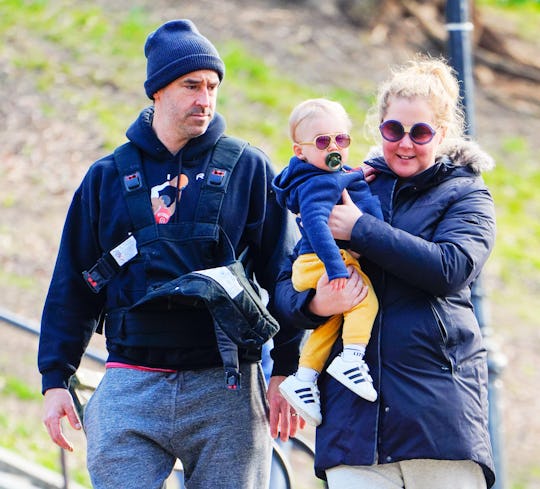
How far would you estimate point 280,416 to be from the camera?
3893mm

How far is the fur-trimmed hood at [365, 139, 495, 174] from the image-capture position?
3.56 metres

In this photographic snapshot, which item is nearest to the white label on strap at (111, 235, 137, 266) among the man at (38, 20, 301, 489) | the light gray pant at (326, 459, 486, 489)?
the man at (38, 20, 301, 489)

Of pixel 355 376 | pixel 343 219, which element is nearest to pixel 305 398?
pixel 355 376

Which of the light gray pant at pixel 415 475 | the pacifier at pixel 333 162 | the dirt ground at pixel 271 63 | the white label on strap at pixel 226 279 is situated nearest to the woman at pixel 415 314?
the light gray pant at pixel 415 475

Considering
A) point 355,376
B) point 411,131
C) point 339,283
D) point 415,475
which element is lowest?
point 415,475

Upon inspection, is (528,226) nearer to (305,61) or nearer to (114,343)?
(305,61)

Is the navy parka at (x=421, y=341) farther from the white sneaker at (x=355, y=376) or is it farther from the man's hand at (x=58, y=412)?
the man's hand at (x=58, y=412)

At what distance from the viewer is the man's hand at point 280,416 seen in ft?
12.8

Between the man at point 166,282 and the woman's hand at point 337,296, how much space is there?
1.46 ft

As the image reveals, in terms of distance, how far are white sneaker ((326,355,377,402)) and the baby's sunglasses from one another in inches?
29.7

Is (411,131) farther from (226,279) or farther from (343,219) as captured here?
(226,279)

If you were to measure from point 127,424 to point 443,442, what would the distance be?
1.16 metres

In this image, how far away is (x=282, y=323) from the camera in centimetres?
392

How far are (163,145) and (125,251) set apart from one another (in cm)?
44
